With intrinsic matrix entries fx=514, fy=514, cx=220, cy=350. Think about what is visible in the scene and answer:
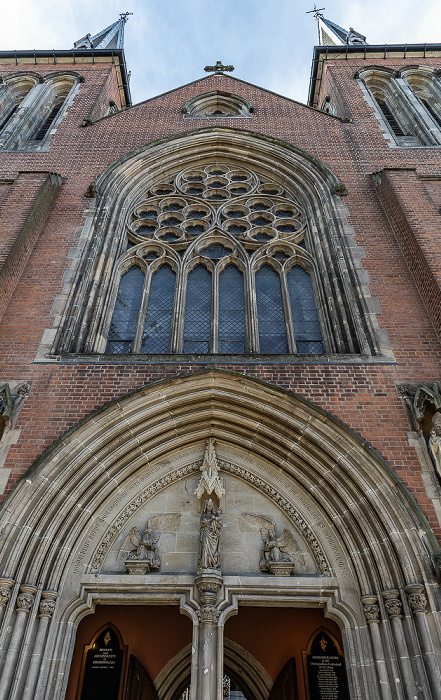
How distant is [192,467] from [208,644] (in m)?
2.12

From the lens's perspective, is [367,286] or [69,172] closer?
[367,286]

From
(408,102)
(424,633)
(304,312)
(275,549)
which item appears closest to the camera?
(424,633)

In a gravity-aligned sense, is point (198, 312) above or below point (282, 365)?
above

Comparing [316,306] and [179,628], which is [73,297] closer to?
[316,306]

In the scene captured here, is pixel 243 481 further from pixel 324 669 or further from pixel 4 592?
pixel 4 592

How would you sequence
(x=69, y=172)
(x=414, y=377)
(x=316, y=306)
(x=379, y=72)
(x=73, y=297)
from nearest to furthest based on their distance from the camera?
(x=414, y=377)
(x=73, y=297)
(x=316, y=306)
(x=69, y=172)
(x=379, y=72)

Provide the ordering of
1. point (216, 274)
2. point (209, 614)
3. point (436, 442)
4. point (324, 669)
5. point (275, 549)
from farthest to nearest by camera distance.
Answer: point (216, 274) < point (324, 669) < point (275, 549) < point (436, 442) < point (209, 614)

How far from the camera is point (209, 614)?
5434 millimetres

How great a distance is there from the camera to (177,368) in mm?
7141

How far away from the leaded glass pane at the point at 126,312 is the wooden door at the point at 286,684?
5.01m

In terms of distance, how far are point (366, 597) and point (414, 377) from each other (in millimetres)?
2994

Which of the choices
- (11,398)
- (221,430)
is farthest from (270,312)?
(11,398)

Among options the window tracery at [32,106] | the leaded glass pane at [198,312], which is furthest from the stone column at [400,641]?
the window tracery at [32,106]

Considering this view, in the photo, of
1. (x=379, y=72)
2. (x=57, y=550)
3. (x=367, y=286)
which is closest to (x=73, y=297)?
(x=57, y=550)
